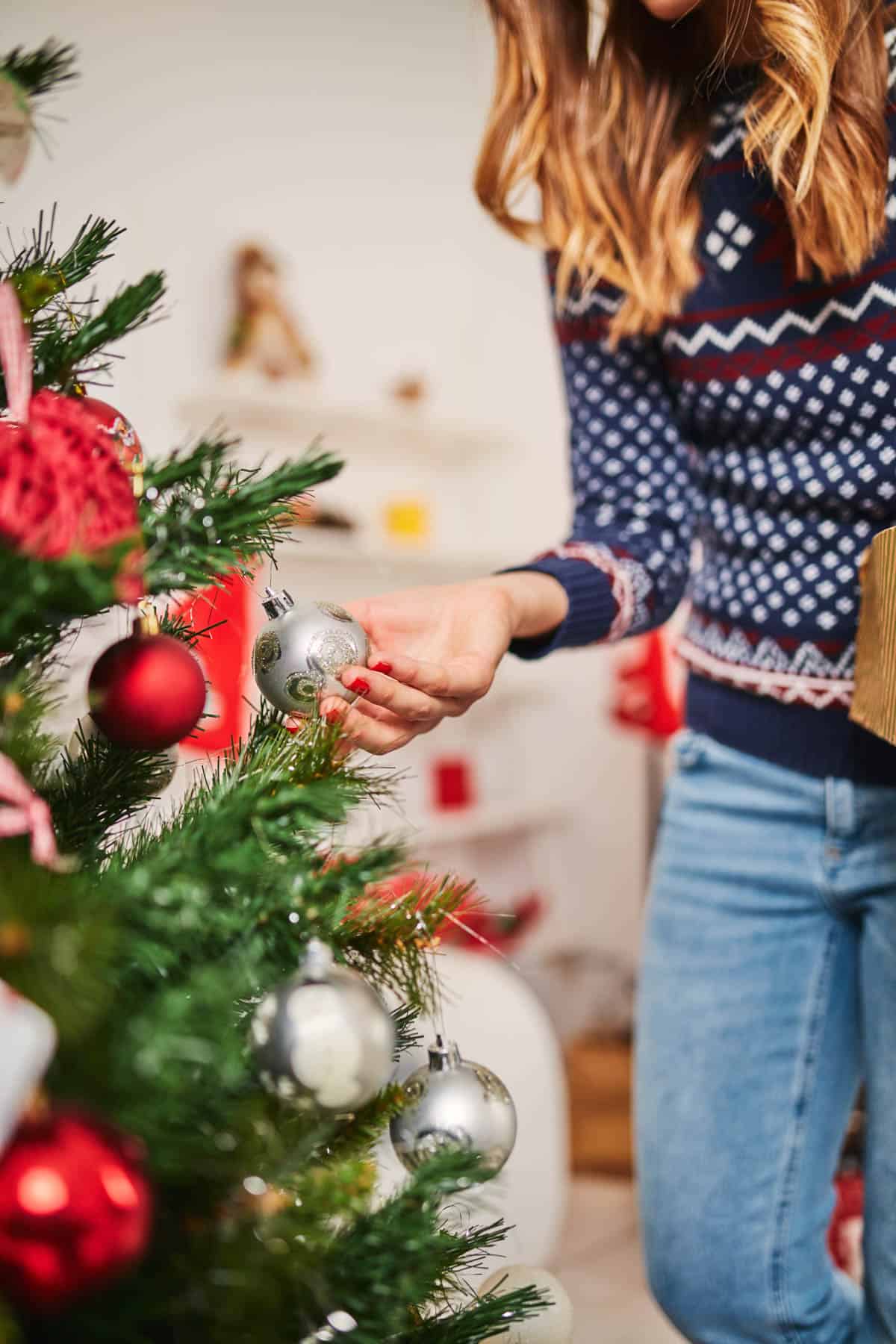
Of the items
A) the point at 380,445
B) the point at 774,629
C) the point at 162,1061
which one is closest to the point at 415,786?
the point at 380,445

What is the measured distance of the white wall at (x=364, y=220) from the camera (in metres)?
2.29

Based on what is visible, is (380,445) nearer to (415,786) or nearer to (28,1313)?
(415,786)

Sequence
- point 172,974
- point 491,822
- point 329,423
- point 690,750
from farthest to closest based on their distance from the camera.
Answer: point 491,822 → point 329,423 → point 690,750 → point 172,974

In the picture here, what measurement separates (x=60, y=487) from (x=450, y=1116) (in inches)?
12.8

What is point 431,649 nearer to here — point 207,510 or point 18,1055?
point 207,510

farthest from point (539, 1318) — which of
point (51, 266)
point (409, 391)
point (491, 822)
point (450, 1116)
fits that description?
point (409, 391)

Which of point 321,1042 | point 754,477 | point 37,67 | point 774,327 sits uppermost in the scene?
point 37,67

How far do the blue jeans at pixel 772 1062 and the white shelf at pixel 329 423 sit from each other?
62.1 inches

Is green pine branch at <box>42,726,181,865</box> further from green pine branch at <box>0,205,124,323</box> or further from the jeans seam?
the jeans seam

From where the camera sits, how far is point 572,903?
3074 millimetres

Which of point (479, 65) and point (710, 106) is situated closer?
point (710, 106)

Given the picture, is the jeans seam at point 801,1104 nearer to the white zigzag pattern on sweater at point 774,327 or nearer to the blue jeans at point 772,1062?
the blue jeans at point 772,1062

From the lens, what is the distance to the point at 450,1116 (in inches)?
21.2

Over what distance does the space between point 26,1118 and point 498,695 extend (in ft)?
8.47
